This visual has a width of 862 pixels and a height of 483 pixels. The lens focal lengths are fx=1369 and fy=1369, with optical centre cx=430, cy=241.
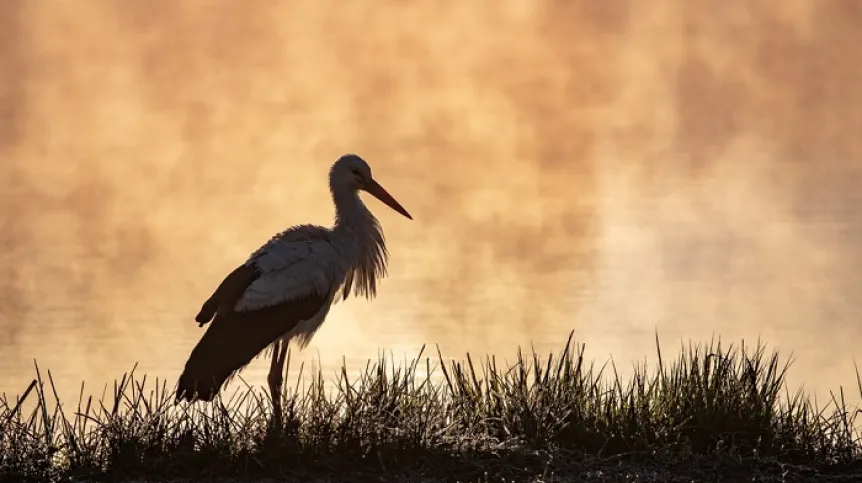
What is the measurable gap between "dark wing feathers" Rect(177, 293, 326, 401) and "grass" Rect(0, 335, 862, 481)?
108 centimetres

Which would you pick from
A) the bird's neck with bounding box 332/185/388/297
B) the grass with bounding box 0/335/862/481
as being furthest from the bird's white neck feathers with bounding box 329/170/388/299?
the grass with bounding box 0/335/862/481

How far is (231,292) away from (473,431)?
7.50ft

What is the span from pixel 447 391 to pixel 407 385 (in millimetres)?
445

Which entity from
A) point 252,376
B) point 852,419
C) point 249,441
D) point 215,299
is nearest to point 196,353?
point 215,299

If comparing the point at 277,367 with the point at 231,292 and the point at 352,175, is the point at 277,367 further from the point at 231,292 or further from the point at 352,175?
the point at 352,175

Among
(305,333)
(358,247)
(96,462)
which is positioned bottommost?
(96,462)

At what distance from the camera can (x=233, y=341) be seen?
27.5 feet

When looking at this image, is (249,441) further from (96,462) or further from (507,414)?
(507,414)

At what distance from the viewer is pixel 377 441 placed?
639cm

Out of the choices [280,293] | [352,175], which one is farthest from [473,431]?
[352,175]

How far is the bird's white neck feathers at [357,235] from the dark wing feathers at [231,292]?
2.39ft

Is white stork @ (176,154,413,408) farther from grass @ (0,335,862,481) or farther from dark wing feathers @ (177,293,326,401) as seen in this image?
grass @ (0,335,862,481)

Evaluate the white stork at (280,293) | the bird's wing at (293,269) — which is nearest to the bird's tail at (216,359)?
the white stork at (280,293)

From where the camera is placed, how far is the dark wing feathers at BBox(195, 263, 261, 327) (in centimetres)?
837
